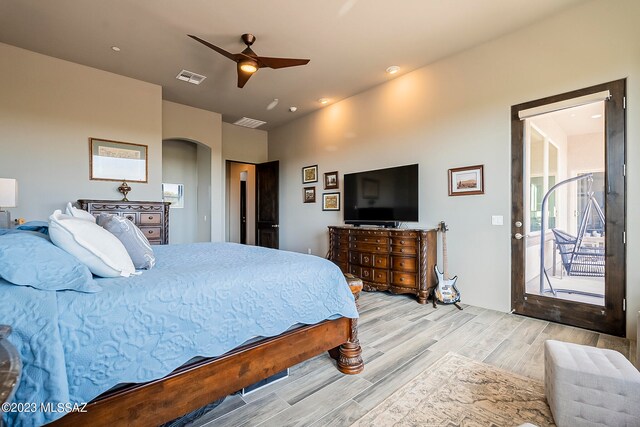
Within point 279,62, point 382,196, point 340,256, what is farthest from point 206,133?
point 382,196

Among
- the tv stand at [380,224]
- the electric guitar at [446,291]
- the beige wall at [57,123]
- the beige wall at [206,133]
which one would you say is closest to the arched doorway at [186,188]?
the beige wall at [206,133]

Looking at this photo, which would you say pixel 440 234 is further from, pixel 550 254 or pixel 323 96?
pixel 323 96

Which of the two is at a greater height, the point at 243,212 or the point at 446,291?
the point at 243,212

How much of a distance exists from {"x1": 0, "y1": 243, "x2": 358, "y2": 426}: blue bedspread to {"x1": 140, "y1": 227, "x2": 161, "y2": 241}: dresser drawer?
257cm

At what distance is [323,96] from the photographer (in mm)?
5129

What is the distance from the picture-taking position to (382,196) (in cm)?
443

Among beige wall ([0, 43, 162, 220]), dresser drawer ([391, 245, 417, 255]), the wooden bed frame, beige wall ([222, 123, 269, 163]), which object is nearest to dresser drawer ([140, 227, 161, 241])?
beige wall ([0, 43, 162, 220])

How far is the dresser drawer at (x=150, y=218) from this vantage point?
13.5 feet

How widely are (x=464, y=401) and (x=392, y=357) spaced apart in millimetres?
620

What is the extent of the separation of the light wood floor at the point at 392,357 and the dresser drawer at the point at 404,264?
0.44 m

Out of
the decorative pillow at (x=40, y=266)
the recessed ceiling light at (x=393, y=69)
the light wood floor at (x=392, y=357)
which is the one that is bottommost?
the light wood floor at (x=392, y=357)

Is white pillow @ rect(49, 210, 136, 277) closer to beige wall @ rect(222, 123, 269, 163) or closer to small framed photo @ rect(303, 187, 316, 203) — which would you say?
small framed photo @ rect(303, 187, 316, 203)

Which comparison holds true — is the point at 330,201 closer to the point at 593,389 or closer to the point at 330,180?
the point at 330,180

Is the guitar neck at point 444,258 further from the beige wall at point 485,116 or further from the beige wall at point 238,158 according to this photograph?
the beige wall at point 238,158
